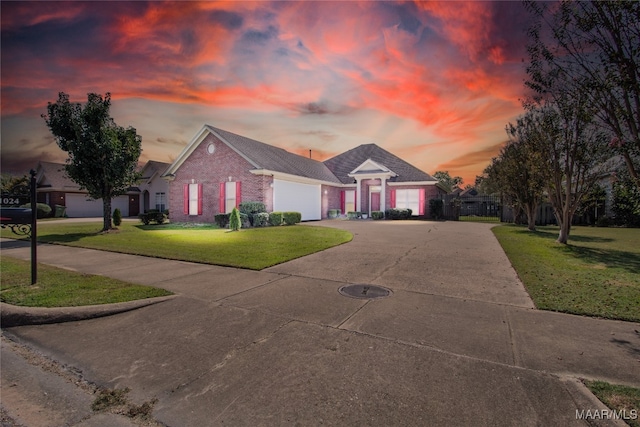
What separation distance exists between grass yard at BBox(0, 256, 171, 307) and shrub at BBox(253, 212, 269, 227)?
441 inches

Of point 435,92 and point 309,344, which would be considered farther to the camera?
point 435,92

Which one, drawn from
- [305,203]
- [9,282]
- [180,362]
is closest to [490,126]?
[305,203]

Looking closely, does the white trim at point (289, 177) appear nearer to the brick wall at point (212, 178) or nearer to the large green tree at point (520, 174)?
the brick wall at point (212, 178)

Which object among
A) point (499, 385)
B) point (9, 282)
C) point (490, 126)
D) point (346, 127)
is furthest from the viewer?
point (346, 127)

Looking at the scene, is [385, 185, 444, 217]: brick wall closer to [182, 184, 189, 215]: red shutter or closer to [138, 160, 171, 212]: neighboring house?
[182, 184, 189, 215]: red shutter

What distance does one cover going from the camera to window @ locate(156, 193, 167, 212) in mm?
32656

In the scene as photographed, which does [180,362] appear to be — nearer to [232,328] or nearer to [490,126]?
[232,328]

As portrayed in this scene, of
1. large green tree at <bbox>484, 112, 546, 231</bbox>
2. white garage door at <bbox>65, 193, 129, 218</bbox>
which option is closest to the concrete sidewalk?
large green tree at <bbox>484, 112, 546, 231</bbox>

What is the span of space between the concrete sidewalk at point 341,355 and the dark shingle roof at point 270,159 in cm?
1557

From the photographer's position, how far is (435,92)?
579 inches

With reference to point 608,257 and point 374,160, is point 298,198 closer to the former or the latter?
point 374,160

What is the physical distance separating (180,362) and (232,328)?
0.84m
